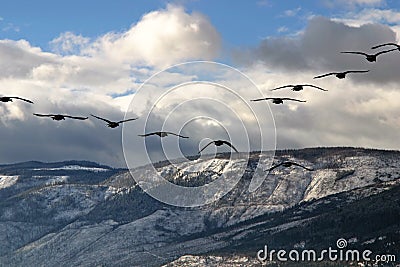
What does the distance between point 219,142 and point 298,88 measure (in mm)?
5822

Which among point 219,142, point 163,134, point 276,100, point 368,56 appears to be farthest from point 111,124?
point 368,56

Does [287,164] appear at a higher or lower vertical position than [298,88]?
lower

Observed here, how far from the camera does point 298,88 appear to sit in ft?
137

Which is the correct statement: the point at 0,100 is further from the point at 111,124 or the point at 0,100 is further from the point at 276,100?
the point at 276,100

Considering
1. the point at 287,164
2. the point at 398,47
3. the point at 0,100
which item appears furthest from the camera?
the point at 287,164

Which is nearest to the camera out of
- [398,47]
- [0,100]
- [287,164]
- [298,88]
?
Result: [398,47]

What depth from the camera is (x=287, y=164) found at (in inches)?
2053

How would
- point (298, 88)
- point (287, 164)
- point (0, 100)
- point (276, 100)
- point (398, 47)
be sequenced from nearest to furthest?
1. point (398, 47)
2. point (0, 100)
3. point (298, 88)
4. point (276, 100)
5. point (287, 164)

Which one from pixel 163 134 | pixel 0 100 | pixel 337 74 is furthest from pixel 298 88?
pixel 0 100

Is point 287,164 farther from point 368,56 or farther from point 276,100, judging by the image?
point 368,56

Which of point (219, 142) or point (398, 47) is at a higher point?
point (398, 47)

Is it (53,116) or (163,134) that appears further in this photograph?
(163,134)

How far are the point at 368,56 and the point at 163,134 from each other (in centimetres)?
1301

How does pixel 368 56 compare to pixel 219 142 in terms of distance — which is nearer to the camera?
pixel 368 56
